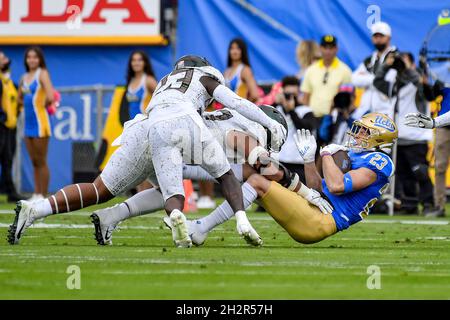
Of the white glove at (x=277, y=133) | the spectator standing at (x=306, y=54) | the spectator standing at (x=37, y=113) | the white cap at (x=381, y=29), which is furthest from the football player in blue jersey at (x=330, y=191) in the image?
the spectator standing at (x=306, y=54)

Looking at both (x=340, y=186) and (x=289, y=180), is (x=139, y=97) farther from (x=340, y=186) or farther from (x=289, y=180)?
(x=340, y=186)

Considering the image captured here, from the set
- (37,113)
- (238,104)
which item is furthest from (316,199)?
(37,113)

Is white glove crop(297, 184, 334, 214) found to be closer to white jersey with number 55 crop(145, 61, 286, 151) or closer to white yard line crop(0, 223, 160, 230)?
white jersey with number 55 crop(145, 61, 286, 151)

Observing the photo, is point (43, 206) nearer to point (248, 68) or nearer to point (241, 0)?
point (248, 68)

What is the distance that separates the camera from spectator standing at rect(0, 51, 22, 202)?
16.1 meters

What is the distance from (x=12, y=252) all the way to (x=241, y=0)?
9.48 m

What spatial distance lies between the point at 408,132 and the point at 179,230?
21.3 ft

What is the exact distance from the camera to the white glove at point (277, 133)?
8898 millimetres

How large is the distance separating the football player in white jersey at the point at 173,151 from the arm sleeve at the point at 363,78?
209 inches

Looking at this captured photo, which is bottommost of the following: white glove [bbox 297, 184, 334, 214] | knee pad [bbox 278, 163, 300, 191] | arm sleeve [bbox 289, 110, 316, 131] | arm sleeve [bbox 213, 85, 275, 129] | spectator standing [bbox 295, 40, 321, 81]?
arm sleeve [bbox 289, 110, 316, 131]

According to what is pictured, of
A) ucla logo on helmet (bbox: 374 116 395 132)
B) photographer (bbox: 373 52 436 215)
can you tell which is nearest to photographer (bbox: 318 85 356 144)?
photographer (bbox: 373 52 436 215)

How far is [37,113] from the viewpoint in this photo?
49.4 ft
